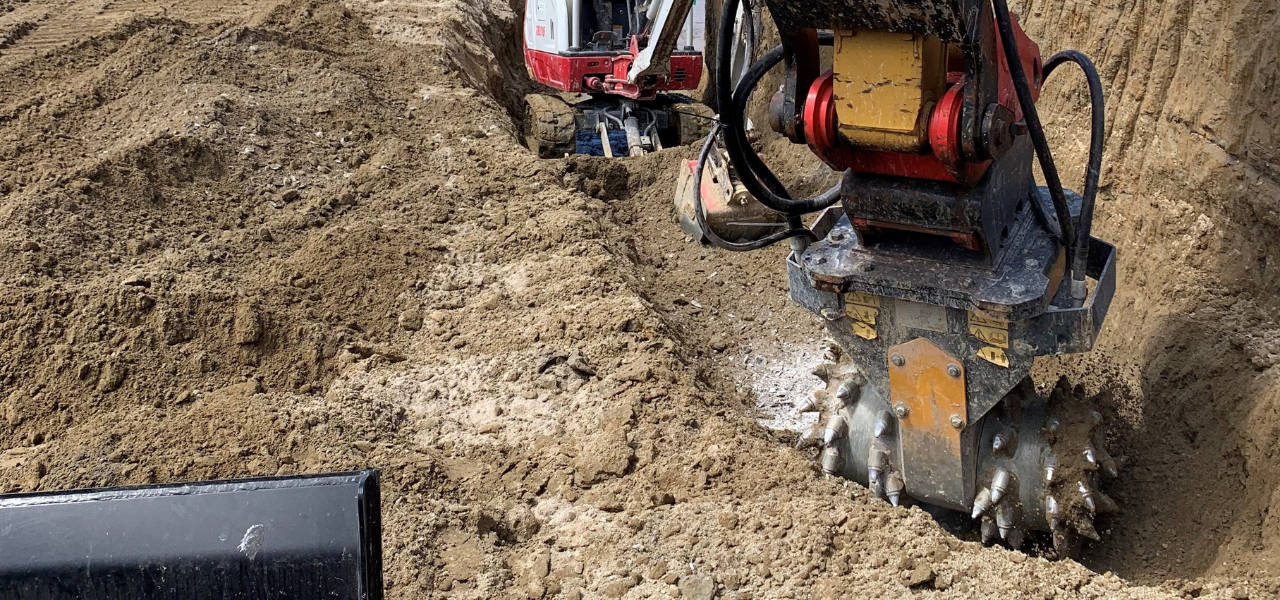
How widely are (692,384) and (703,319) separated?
135 cm

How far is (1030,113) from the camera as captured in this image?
243 cm

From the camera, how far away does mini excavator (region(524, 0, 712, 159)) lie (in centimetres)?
905

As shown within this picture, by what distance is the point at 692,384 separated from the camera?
402 cm

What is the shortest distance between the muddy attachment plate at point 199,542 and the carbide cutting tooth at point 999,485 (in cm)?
211

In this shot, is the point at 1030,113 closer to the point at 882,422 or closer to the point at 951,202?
the point at 951,202

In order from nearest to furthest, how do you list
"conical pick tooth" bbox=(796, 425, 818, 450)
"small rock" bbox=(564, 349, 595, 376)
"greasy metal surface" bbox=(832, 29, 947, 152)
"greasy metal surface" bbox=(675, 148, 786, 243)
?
"greasy metal surface" bbox=(832, 29, 947, 152), "conical pick tooth" bbox=(796, 425, 818, 450), "small rock" bbox=(564, 349, 595, 376), "greasy metal surface" bbox=(675, 148, 786, 243)

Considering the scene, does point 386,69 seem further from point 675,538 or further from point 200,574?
point 200,574

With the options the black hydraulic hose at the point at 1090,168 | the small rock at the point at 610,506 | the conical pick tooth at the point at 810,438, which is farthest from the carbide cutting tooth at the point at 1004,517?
the small rock at the point at 610,506

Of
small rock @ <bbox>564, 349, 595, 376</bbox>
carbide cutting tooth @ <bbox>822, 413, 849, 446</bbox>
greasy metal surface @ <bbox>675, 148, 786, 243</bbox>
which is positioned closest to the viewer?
carbide cutting tooth @ <bbox>822, 413, 849, 446</bbox>

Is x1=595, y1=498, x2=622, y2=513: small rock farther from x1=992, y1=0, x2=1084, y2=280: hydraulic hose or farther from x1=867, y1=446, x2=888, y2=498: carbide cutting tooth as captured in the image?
x1=992, y1=0, x2=1084, y2=280: hydraulic hose

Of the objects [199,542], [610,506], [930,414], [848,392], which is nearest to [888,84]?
[930,414]

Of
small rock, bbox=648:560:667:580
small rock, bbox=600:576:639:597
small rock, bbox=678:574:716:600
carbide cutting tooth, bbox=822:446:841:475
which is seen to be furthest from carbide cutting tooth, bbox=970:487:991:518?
small rock, bbox=600:576:639:597

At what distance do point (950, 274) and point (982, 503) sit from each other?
0.78 metres

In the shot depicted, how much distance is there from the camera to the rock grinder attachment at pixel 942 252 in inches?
93.0
